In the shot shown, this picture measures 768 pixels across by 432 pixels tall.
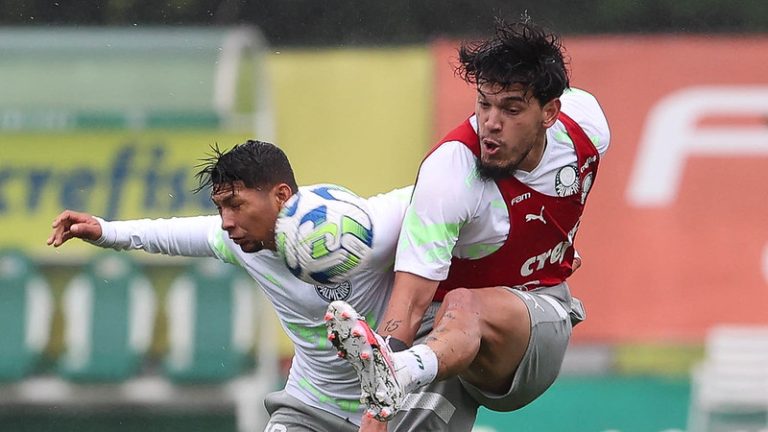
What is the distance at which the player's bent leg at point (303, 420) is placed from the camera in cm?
392

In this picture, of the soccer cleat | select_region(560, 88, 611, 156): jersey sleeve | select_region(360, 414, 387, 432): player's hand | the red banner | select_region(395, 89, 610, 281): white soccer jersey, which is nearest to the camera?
the soccer cleat

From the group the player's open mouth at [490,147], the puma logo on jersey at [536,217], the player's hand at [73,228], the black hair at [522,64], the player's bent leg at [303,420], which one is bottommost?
the player's bent leg at [303,420]

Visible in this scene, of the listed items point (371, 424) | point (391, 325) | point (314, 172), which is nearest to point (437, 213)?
point (391, 325)

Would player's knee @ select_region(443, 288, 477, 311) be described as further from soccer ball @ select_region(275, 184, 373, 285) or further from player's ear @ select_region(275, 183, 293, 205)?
player's ear @ select_region(275, 183, 293, 205)

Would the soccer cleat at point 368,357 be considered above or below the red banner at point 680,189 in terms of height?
below

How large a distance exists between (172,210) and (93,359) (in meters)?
0.67

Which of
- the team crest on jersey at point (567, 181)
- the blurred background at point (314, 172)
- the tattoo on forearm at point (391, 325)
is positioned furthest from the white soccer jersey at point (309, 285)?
the blurred background at point (314, 172)

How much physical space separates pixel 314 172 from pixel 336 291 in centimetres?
248

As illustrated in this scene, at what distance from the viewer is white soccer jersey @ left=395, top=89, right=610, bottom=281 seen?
3570 mm

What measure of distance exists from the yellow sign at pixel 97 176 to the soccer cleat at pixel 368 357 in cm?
300

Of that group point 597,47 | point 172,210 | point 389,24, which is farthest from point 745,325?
point 172,210

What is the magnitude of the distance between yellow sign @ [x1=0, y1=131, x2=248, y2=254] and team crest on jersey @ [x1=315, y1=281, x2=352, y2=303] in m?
2.48

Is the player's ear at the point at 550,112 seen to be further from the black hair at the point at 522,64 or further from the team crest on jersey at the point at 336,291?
the team crest on jersey at the point at 336,291

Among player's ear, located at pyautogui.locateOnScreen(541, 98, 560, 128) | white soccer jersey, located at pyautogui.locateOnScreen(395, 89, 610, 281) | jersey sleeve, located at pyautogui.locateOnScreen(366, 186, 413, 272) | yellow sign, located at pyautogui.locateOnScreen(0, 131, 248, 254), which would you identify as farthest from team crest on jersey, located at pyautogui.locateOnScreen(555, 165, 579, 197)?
yellow sign, located at pyautogui.locateOnScreen(0, 131, 248, 254)
